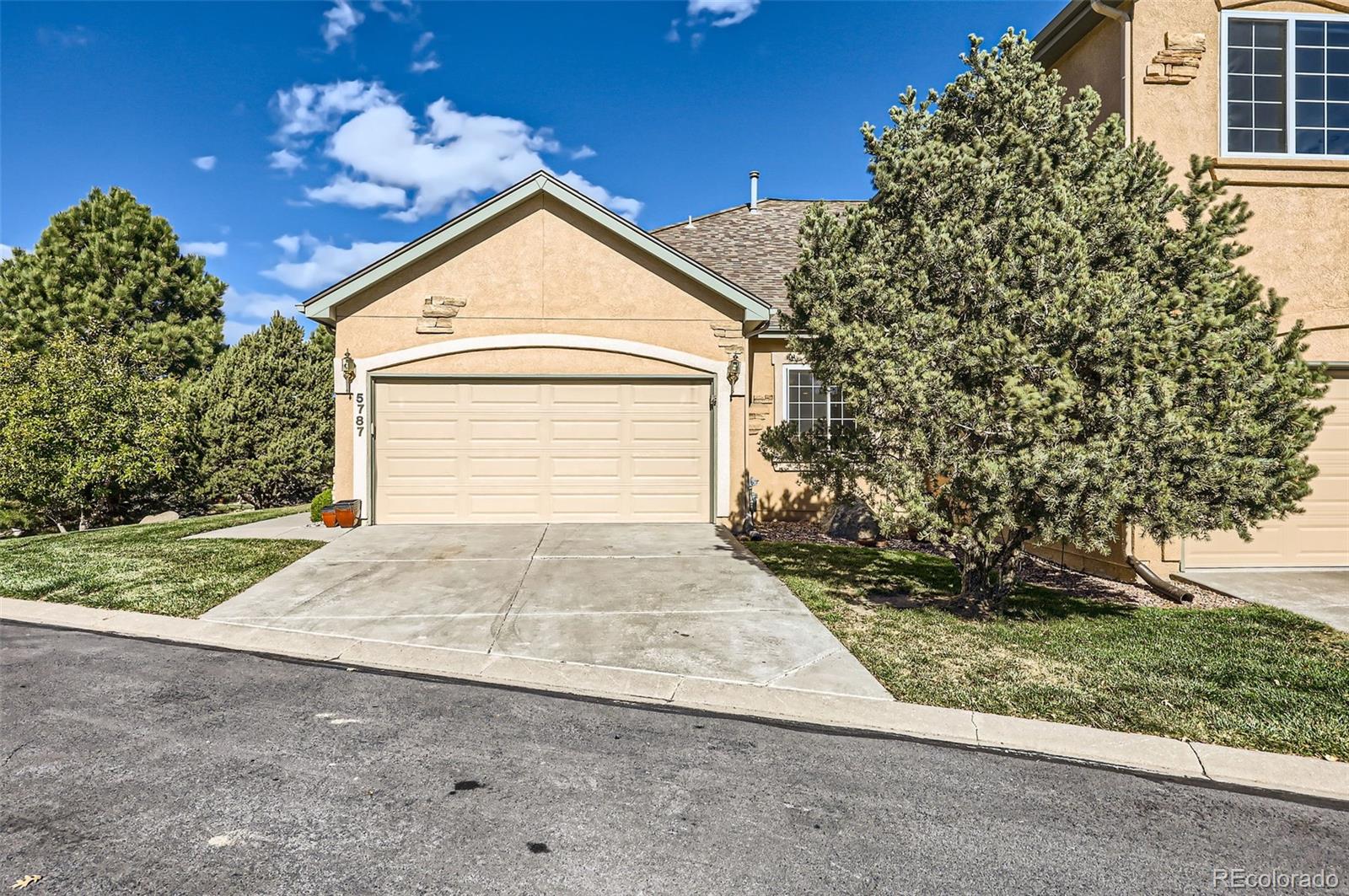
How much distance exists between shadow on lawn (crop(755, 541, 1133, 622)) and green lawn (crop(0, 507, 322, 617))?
6348 mm

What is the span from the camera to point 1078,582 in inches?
348

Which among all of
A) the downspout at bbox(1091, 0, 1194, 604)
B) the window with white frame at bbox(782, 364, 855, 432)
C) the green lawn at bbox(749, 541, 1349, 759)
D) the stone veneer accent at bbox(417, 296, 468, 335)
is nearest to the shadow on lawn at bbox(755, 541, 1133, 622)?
the green lawn at bbox(749, 541, 1349, 759)

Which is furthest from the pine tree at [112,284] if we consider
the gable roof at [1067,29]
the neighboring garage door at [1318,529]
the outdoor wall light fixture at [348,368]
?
the neighboring garage door at [1318,529]

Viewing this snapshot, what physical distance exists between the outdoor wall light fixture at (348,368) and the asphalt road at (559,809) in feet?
24.0

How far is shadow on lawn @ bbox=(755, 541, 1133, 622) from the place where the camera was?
7.25 metres

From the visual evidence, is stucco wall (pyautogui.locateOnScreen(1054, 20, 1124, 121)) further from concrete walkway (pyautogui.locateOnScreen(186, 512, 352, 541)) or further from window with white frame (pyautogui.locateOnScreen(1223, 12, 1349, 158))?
concrete walkway (pyautogui.locateOnScreen(186, 512, 352, 541))

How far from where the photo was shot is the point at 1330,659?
18.2 feet

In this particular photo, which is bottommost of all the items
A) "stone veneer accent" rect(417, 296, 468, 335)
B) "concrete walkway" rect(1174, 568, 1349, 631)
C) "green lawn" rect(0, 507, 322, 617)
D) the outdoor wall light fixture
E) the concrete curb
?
the concrete curb

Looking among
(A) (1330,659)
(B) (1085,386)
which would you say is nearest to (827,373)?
(B) (1085,386)

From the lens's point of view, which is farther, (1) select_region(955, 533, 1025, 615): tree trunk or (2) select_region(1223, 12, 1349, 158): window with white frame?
(2) select_region(1223, 12, 1349, 158): window with white frame

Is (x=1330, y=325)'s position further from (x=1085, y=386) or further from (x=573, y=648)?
(x=573, y=648)

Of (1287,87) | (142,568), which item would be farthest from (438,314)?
(1287,87)

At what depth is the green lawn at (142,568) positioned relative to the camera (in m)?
7.36

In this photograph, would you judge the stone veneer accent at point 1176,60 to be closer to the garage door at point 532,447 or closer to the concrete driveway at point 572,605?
the garage door at point 532,447
